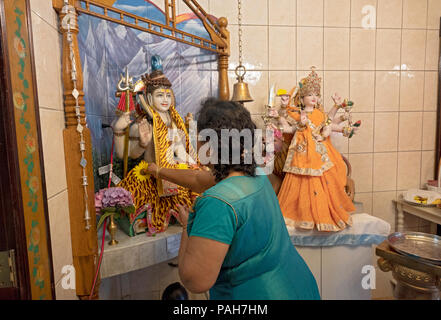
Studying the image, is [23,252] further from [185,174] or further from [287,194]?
[287,194]

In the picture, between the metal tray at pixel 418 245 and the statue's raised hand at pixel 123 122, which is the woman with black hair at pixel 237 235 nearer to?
the statue's raised hand at pixel 123 122

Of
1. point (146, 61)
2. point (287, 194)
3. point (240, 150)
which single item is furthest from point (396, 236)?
point (146, 61)

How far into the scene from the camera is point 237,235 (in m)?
0.82

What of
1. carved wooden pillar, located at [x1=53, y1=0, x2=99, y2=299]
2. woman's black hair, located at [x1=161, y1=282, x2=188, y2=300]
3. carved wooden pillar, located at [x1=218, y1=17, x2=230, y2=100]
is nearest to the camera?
carved wooden pillar, located at [x1=53, y1=0, x2=99, y2=299]

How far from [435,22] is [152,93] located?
2.48 m

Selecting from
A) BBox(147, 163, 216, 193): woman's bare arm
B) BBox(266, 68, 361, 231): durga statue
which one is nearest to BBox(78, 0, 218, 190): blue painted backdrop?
BBox(147, 163, 216, 193): woman's bare arm

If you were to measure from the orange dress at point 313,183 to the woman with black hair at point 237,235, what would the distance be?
935 mm

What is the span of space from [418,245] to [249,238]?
1447mm

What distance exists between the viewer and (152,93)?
1.51m

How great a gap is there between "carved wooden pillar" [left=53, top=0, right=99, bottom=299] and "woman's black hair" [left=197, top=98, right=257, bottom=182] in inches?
19.1

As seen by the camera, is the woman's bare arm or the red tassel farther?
the red tassel

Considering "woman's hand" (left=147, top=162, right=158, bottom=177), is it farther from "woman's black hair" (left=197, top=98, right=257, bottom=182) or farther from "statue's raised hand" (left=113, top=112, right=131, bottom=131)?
"woman's black hair" (left=197, top=98, right=257, bottom=182)

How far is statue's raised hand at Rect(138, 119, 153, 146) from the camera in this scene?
1.46 m

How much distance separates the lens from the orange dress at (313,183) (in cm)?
189
